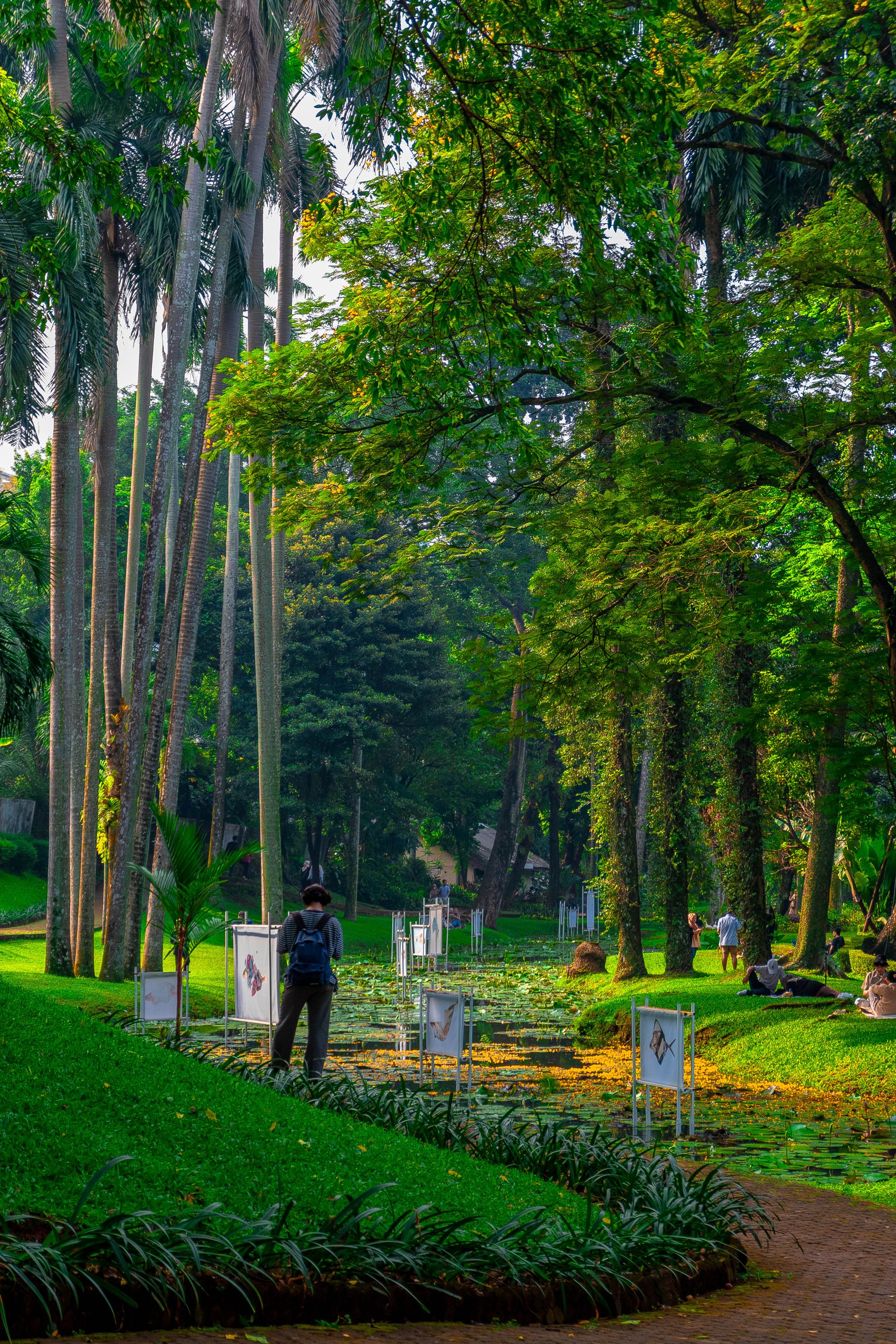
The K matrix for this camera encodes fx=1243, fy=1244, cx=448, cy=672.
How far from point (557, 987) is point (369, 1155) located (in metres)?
19.8

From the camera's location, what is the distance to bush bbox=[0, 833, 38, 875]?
3831 cm

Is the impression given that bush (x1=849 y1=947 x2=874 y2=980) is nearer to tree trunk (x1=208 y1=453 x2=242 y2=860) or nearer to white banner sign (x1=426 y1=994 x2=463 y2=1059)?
white banner sign (x1=426 y1=994 x2=463 y2=1059)

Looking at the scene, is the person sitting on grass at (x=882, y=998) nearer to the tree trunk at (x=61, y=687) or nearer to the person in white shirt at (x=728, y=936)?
the person in white shirt at (x=728, y=936)

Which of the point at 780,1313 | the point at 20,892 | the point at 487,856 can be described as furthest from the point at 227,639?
the point at 487,856

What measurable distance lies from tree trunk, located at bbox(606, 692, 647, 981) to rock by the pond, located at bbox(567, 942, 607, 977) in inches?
107

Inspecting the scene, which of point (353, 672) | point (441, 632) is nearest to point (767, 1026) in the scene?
point (353, 672)

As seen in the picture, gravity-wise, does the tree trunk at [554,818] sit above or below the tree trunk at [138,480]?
below

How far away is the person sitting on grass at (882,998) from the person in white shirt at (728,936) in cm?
917

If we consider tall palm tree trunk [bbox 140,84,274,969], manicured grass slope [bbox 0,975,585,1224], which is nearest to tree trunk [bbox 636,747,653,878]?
tall palm tree trunk [bbox 140,84,274,969]

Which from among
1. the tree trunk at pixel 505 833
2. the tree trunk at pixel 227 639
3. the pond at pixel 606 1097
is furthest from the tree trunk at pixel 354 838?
the pond at pixel 606 1097

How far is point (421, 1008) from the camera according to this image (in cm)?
1091

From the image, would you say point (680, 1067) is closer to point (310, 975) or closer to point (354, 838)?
point (310, 975)

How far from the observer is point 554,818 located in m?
54.5

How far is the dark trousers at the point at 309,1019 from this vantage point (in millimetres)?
10641
